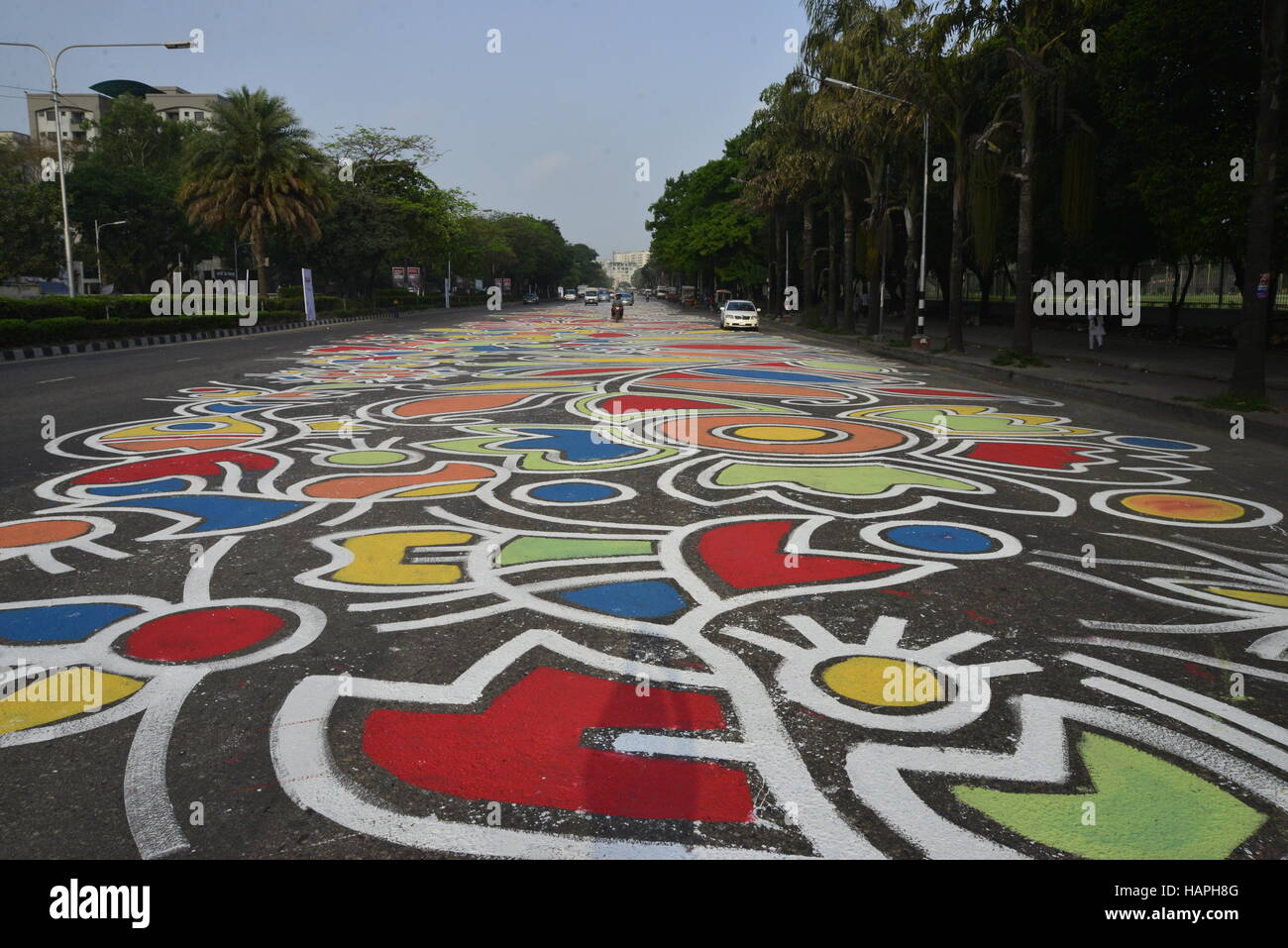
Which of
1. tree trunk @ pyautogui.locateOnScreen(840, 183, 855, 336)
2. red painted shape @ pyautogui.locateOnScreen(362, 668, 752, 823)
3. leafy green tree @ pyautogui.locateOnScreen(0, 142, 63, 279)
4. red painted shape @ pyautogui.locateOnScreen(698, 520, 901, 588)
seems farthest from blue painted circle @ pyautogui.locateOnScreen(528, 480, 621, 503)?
leafy green tree @ pyautogui.locateOnScreen(0, 142, 63, 279)

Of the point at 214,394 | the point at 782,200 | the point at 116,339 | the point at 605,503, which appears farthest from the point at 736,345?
the point at 605,503

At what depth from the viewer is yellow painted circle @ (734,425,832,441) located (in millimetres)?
12953

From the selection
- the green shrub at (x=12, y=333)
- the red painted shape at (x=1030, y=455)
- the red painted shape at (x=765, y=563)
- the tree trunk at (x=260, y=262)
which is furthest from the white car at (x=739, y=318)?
the red painted shape at (x=765, y=563)

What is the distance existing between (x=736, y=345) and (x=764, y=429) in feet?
69.2

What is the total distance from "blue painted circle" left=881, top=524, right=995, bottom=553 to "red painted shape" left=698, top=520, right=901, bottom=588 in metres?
0.64

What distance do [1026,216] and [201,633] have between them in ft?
76.8

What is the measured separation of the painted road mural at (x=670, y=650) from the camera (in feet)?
11.9

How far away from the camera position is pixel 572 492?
9359mm

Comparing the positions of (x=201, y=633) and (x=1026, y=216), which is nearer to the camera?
(x=201, y=633)

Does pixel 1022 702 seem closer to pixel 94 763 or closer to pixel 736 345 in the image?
pixel 94 763

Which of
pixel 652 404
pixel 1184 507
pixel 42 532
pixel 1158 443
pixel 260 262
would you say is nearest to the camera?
pixel 42 532

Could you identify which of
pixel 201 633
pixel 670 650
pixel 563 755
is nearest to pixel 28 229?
pixel 201 633

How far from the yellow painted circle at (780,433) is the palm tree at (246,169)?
143 ft

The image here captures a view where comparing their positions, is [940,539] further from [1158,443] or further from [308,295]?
[308,295]
